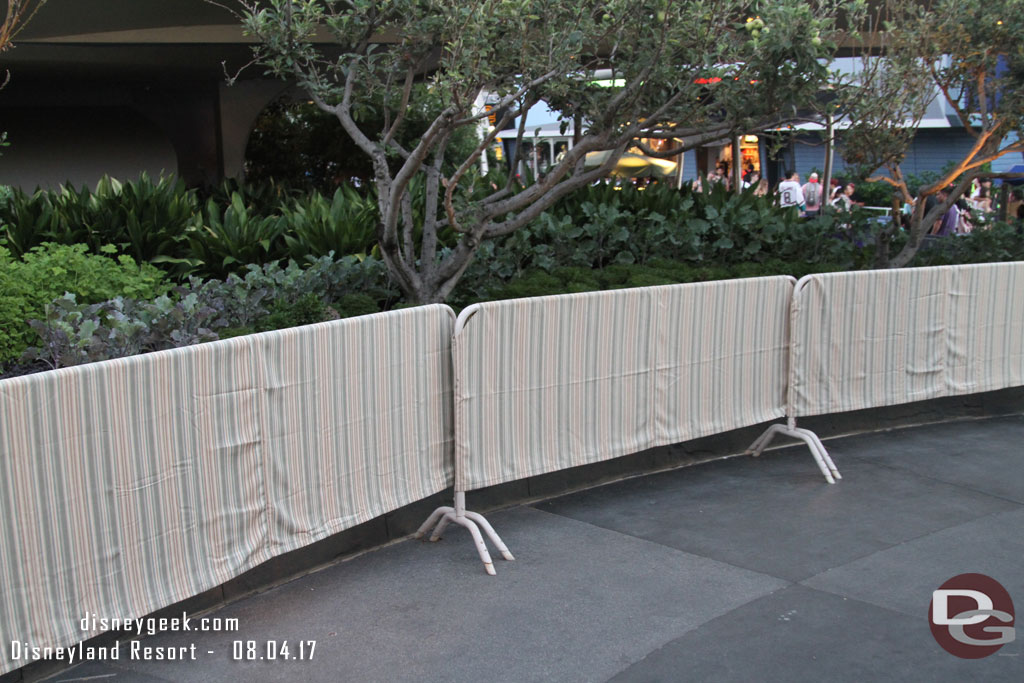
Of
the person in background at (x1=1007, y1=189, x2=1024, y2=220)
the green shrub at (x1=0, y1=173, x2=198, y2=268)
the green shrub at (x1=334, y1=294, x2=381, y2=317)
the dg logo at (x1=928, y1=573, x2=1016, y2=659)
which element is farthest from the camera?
the person in background at (x1=1007, y1=189, x2=1024, y2=220)

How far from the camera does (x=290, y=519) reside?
5.41 metres

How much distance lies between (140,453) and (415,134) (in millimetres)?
15603

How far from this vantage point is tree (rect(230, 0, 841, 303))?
7773 millimetres

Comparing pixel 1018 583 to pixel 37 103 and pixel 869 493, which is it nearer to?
pixel 869 493

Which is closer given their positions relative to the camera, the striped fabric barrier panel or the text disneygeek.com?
the text disneygeek.com

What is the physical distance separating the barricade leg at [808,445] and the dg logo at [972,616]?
1.92 m

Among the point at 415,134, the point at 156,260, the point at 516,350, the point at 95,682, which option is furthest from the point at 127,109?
the point at 95,682

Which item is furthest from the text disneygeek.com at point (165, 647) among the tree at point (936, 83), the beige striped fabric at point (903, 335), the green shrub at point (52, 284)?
the tree at point (936, 83)

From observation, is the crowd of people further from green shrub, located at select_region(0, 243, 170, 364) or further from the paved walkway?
green shrub, located at select_region(0, 243, 170, 364)

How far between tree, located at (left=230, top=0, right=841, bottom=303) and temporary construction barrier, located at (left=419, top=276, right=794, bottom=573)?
1530 mm

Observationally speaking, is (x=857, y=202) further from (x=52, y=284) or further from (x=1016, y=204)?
(x=52, y=284)

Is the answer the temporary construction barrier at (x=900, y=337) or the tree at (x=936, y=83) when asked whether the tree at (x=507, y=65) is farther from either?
the tree at (x=936, y=83)

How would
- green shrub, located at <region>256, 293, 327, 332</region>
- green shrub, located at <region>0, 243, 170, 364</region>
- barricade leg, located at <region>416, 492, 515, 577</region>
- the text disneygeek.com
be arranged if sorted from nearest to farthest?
the text disneygeek.com → barricade leg, located at <region>416, 492, 515, 577</region> → green shrub, located at <region>0, 243, 170, 364</region> → green shrub, located at <region>256, 293, 327, 332</region>

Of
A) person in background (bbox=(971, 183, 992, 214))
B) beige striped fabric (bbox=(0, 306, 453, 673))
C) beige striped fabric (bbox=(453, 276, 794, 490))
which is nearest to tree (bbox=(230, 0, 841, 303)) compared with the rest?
beige striped fabric (bbox=(453, 276, 794, 490))
